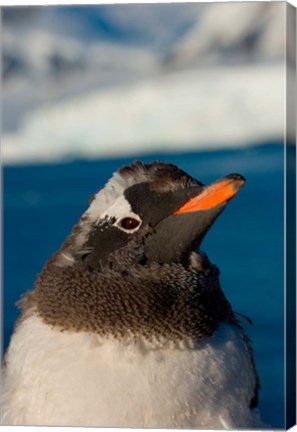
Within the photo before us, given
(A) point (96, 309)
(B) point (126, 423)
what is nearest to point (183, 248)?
(A) point (96, 309)

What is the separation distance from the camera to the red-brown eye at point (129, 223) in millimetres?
3350

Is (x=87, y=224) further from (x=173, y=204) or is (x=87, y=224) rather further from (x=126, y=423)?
(x=126, y=423)

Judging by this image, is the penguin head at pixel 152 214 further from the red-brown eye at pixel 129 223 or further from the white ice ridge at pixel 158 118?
Result: the white ice ridge at pixel 158 118

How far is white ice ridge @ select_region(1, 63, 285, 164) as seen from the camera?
3.75 meters

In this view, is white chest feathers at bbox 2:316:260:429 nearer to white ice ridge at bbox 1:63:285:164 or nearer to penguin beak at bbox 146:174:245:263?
penguin beak at bbox 146:174:245:263

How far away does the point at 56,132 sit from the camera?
3.97m

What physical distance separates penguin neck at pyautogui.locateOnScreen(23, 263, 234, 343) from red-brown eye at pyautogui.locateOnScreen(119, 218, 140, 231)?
0.37 ft

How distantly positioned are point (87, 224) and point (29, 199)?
23.4 inches

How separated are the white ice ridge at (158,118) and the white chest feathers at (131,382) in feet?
2.29

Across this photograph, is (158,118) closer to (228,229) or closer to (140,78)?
(140,78)

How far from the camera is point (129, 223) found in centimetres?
335

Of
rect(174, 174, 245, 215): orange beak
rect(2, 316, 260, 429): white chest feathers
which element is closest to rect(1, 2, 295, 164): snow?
rect(174, 174, 245, 215): orange beak

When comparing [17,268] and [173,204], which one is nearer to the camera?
[173,204]

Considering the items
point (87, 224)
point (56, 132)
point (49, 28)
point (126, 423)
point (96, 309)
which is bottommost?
point (126, 423)
